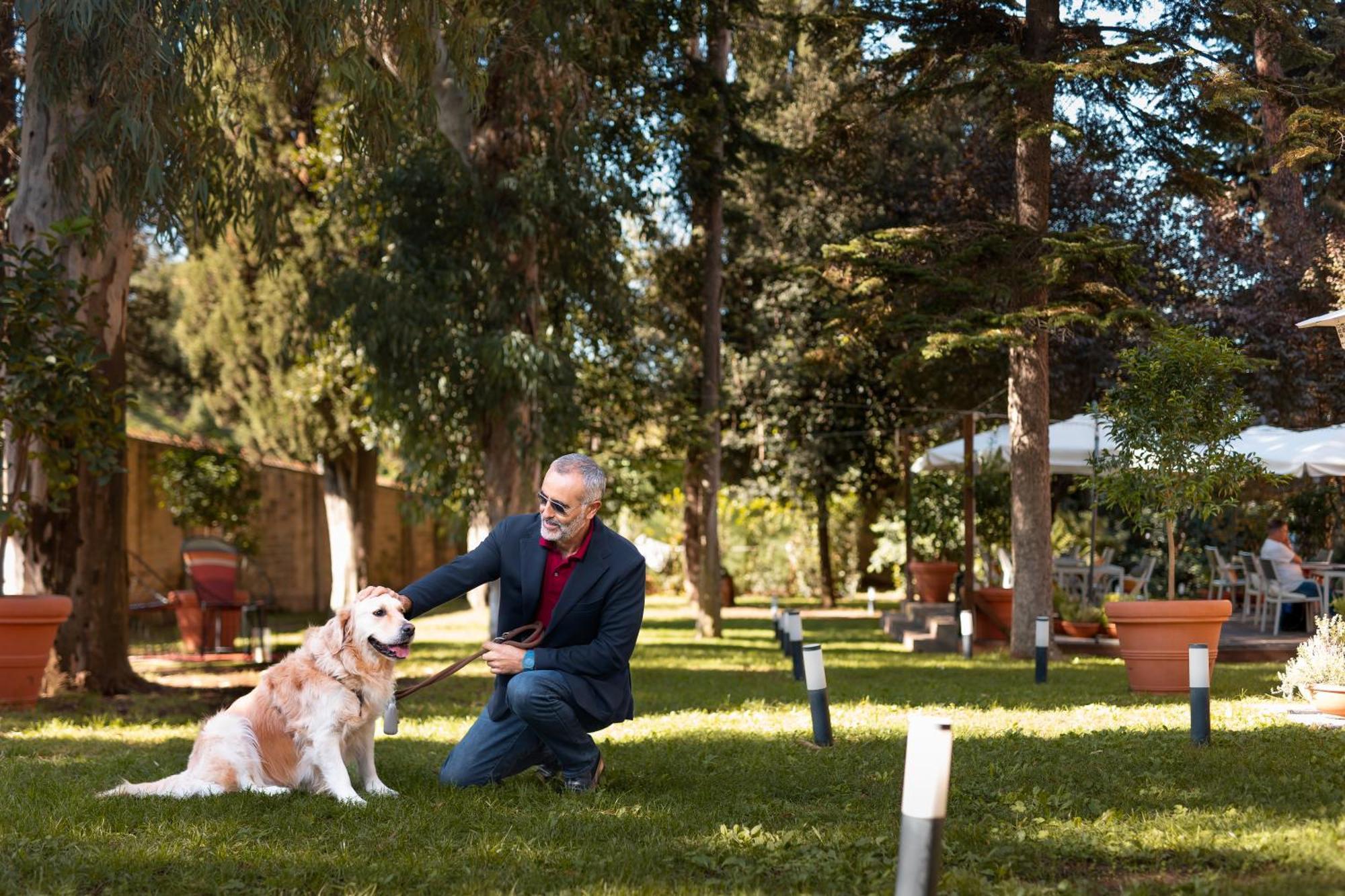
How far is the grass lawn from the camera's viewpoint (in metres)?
4.79

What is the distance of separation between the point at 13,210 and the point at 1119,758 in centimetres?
928

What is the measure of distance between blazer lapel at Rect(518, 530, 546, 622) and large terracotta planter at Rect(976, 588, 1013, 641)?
11.2 m

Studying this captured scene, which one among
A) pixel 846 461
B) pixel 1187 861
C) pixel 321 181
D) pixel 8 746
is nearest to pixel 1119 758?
pixel 1187 861

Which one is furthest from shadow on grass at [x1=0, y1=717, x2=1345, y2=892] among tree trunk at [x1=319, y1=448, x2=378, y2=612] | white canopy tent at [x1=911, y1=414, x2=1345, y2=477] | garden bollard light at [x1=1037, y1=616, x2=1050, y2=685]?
tree trunk at [x1=319, y1=448, x2=378, y2=612]

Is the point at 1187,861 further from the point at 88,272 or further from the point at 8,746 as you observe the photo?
the point at 88,272

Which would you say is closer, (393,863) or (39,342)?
(393,863)

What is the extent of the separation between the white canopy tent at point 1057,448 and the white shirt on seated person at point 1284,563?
2.23 m

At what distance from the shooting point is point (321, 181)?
2100 centimetres

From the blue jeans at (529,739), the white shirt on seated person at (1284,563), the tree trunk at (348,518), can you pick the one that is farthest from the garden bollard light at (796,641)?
the tree trunk at (348,518)

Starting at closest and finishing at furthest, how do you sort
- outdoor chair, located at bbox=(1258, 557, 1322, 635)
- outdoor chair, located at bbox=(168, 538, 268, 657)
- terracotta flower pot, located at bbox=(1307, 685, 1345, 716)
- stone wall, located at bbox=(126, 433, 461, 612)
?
terracotta flower pot, located at bbox=(1307, 685, 1345, 716) → outdoor chair, located at bbox=(168, 538, 268, 657) → outdoor chair, located at bbox=(1258, 557, 1322, 635) → stone wall, located at bbox=(126, 433, 461, 612)

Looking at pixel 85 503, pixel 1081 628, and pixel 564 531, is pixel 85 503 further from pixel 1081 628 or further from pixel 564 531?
pixel 1081 628

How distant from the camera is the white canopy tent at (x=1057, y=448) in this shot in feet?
54.0

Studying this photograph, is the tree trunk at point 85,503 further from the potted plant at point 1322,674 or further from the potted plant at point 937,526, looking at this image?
the potted plant at point 937,526

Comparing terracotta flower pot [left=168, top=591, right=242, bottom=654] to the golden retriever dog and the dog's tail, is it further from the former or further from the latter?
the golden retriever dog
